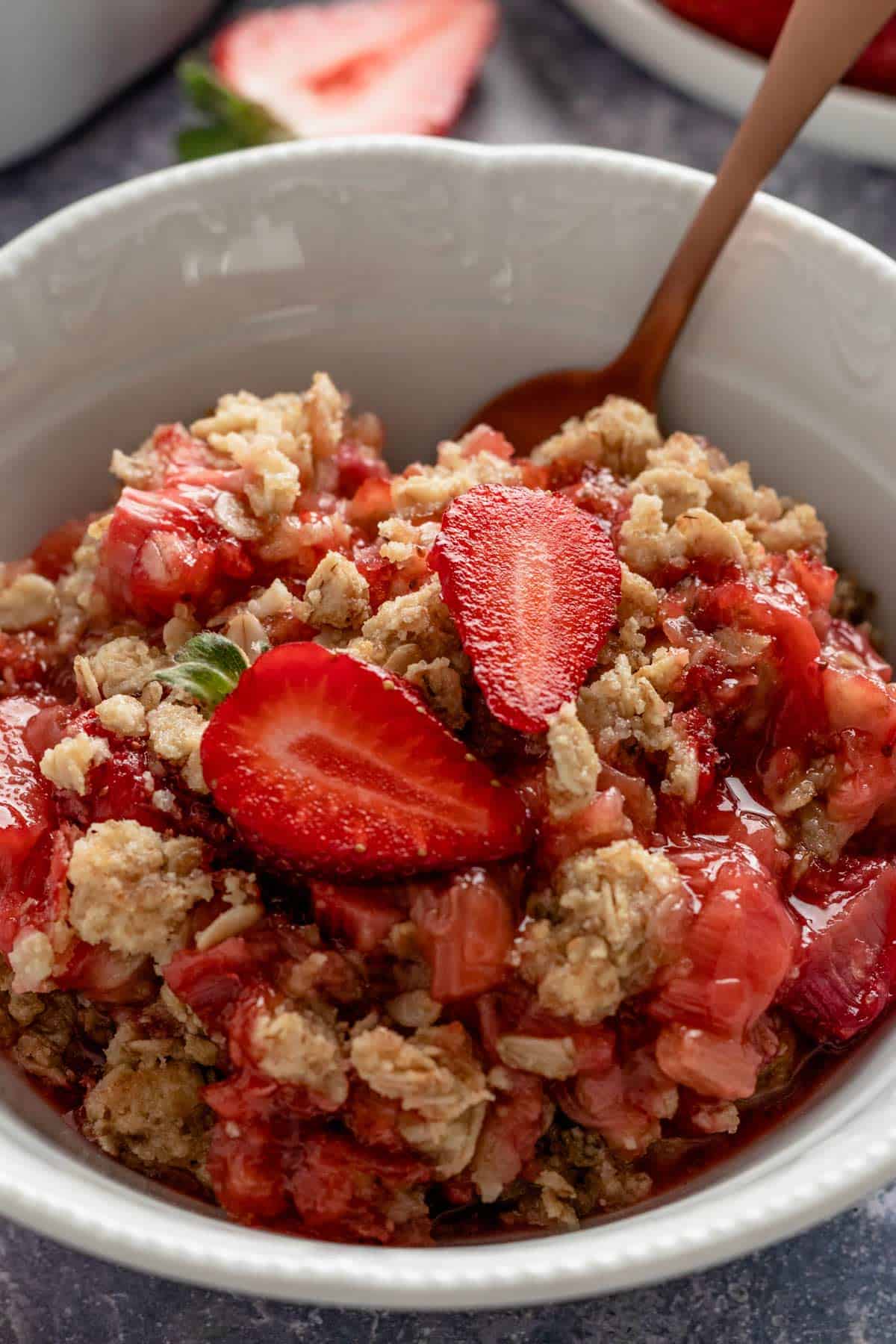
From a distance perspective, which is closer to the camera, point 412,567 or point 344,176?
point 412,567

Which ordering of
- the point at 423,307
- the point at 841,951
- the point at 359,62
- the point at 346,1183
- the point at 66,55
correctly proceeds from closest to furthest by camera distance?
the point at 346,1183, the point at 841,951, the point at 423,307, the point at 66,55, the point at 359,62

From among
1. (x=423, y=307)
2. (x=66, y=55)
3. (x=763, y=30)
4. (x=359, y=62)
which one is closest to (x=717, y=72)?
(x=763, y=30)

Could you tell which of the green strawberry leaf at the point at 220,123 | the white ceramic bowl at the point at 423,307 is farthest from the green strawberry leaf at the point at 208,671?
the green strawberry leaf at the point at 220,123

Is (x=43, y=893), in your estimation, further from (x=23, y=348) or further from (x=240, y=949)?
(x=23, y=348)

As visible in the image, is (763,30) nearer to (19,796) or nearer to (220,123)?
(220,123)

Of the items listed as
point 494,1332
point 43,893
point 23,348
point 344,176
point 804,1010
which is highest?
point 344,176

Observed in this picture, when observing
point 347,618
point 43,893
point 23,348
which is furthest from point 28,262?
point 43,893

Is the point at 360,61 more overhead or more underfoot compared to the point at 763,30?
more underfoot
